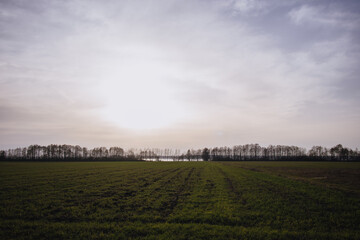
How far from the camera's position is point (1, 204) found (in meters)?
15.4

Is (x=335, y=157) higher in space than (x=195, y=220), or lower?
lower

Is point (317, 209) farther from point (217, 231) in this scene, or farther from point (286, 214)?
point (217, 231)

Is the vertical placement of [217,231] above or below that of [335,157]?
above

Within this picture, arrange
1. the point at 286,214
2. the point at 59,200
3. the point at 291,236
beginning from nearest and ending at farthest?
the point at 291,236 < the point at 286,214 < the point at 59,200

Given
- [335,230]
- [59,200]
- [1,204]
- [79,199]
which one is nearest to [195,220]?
[335,230]

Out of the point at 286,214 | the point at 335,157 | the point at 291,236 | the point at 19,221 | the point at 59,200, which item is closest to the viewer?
the point at 291,236

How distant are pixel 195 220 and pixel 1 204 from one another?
15.9 m

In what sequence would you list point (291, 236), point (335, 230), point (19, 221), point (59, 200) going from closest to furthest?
1. point (291, 236)
2. point (335, 230)
3. point (19, 221)
4. point (59, 200)

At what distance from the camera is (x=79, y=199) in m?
17.7

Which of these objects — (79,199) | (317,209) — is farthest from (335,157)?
(79,199)

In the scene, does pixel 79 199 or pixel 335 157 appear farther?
pixel 335 157

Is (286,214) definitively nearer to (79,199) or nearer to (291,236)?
(291,236)

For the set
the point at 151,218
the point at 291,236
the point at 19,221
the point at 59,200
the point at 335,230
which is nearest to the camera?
the point at 291,236

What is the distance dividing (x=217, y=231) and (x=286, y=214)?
249 inches
